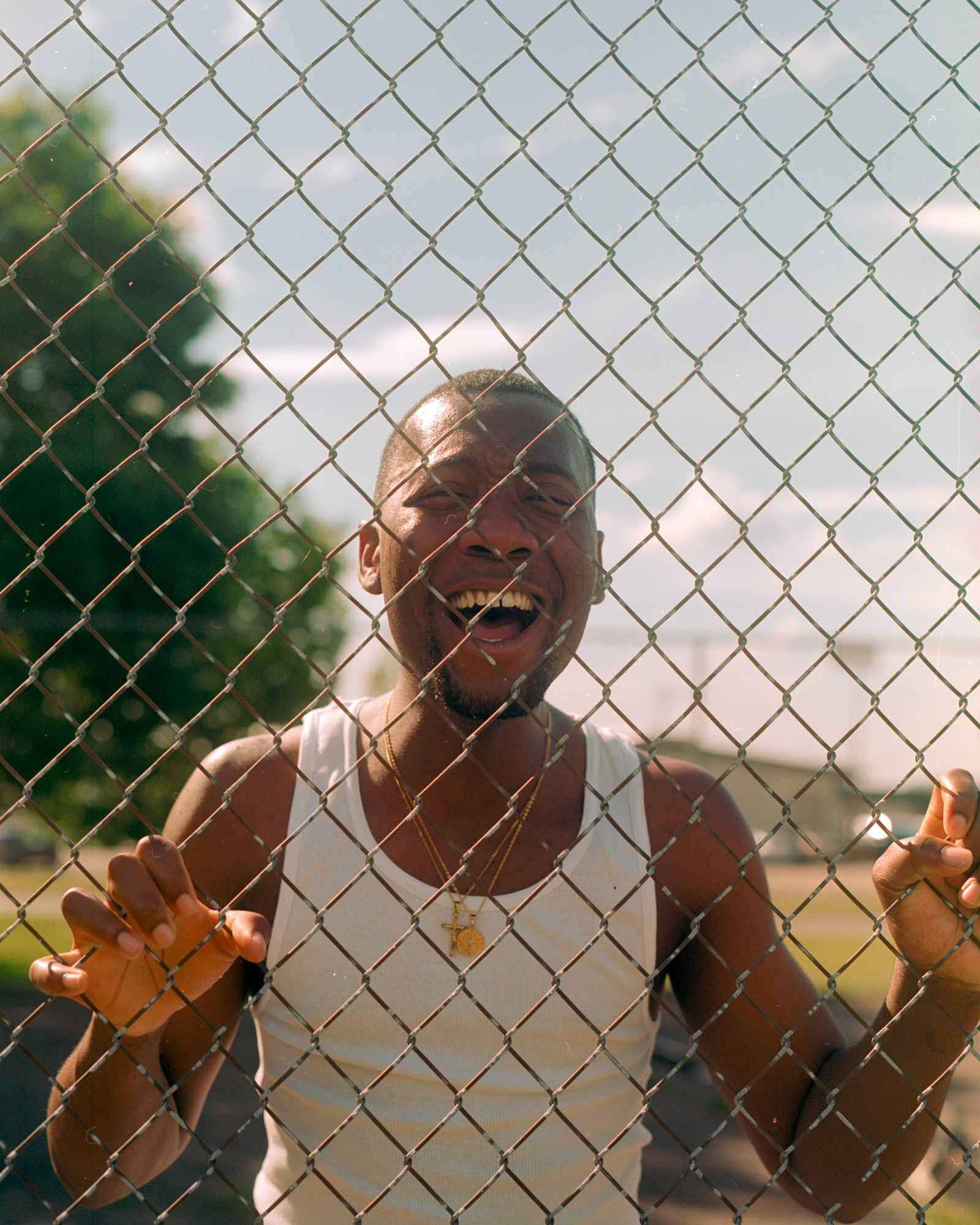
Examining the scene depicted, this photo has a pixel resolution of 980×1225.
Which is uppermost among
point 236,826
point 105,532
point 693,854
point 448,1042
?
point 105,532

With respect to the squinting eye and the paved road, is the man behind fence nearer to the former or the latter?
the squinting eye

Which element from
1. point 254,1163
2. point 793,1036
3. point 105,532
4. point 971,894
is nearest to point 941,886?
point 971,894

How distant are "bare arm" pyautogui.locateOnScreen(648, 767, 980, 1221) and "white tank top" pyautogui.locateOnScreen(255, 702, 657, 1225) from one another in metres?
0.13

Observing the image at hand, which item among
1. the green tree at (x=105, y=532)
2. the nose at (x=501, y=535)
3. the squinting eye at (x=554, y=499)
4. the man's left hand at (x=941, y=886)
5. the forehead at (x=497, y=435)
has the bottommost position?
the man's left hand at (x=941, y=886)

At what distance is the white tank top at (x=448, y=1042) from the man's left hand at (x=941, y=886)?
43cm

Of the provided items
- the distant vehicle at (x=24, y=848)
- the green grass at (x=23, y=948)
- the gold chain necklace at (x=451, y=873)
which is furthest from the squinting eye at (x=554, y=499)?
the distant vehicle at (x=24, y=848)

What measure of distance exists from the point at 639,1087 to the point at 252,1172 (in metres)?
5.02

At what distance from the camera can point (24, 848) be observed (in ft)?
51.4

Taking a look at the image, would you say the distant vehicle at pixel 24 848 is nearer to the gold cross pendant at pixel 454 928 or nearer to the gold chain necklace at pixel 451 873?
the gold chain necklace at pixel 451 873

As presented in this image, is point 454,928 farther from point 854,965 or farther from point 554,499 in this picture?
point 854,965

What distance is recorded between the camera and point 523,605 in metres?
1.82

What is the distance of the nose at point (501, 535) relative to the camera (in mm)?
1790

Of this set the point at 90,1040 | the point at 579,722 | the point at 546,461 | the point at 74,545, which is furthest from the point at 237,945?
the point at 74,545

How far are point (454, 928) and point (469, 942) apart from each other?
0.12ft
